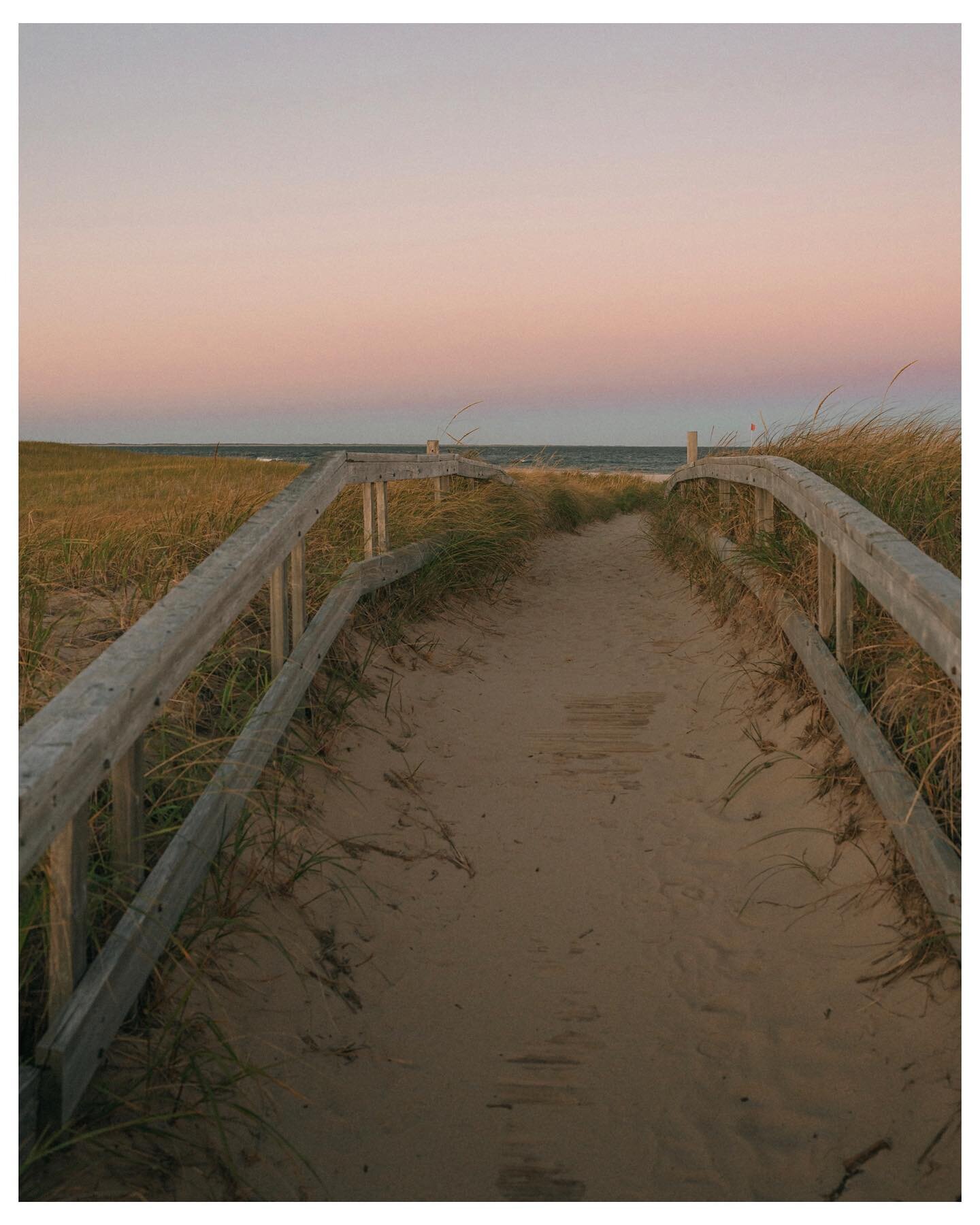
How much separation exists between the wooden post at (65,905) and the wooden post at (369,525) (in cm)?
341

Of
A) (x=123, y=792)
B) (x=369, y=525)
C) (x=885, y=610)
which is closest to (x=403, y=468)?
(x=369, y=525)

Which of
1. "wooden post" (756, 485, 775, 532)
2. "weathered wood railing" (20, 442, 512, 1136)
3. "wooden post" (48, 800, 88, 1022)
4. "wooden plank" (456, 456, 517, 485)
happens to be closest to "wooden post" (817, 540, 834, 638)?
"wooden post" (756, 485, 775, 532)

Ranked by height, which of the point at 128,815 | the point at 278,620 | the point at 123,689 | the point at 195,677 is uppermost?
the point at 278,620

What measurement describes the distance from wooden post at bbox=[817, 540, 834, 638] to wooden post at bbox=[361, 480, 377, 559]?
2.49m

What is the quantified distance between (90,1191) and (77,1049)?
0.88ft

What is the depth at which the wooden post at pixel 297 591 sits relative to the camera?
157 inches

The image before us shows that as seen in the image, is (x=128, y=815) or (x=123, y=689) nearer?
(x=123, y=689)

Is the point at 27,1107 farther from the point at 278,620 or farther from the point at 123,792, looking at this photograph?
the point at 278,620

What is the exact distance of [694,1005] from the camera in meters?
2.86

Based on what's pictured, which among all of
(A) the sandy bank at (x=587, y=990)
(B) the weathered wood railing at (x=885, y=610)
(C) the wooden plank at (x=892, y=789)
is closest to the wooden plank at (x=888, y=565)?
(B) the weathered wood railing at (x=885, y=610)

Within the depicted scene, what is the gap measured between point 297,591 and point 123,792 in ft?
5.72

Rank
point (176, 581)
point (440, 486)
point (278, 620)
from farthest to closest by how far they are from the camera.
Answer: point (440, 486) → point (176, 581) → point (278, 620)

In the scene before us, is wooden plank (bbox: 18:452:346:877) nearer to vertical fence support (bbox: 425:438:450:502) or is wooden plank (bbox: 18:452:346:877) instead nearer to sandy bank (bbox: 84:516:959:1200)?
sandy bank (bbox: 84:516:959:1200)

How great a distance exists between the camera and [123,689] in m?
2.17
